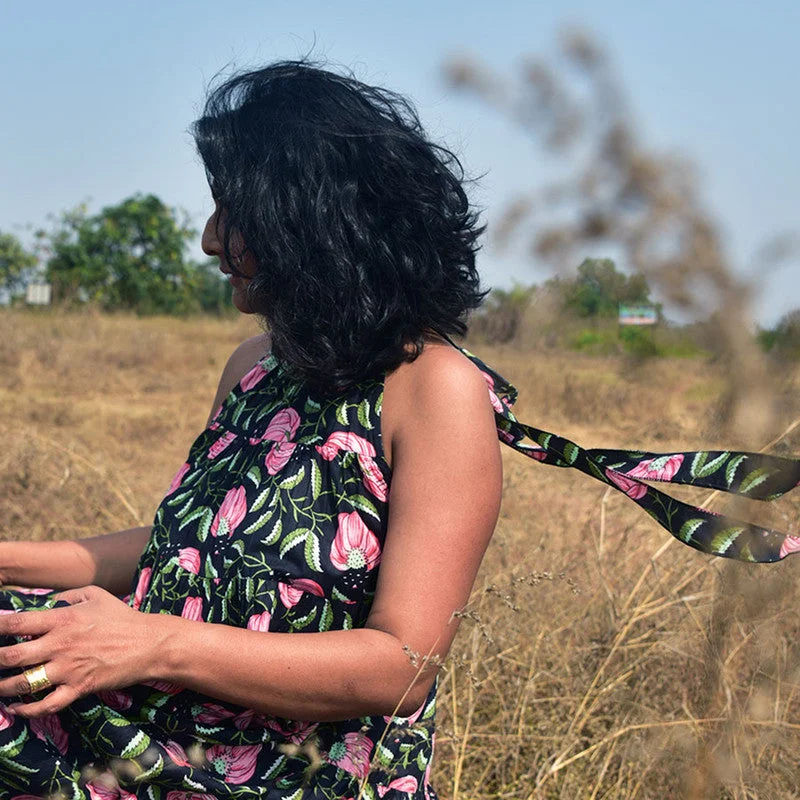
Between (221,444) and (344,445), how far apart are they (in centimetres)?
27

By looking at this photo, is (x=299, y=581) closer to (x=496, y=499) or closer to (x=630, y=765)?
(x=496, y=499)

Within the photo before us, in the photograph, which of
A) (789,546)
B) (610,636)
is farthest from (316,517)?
(610,636)

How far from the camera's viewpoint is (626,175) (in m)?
0.73

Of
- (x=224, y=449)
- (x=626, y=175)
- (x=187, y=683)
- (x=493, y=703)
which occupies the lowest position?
(x=493, y=703)

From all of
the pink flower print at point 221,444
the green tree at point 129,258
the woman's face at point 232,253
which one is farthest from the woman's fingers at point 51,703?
the green tree at point 129,258

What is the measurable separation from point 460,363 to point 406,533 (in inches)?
8.9

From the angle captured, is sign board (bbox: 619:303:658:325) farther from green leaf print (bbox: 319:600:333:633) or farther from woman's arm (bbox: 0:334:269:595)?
woman's arm (bbox: 0:334:269:595)

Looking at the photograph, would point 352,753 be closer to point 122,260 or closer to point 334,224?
point 334,224

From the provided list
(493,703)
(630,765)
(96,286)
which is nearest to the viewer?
(630,765)

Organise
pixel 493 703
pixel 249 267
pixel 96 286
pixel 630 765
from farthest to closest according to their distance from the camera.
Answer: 1. pixel 96 286
2. pixel 493 703
3. pixel 630 765
4. pixel 249 267

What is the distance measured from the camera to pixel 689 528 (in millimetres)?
1248

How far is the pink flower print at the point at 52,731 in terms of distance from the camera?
1.22 meters

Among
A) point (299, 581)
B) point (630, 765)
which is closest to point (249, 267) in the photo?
point (299, 581)

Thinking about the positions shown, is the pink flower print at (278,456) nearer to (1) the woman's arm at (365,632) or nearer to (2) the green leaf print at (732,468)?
(1) the woman's arm at (365,632)
